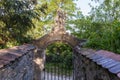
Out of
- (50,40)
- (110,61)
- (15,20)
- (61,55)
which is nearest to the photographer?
(110,61)

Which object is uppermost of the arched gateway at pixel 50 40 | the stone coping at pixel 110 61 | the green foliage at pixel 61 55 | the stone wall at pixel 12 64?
the stone coping at pixel 110 61

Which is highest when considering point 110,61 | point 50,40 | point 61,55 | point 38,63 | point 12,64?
point 110,61

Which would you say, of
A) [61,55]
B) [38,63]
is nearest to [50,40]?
[38,63]

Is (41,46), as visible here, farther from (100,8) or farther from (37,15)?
(100,8)

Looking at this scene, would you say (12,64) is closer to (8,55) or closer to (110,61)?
(8,55)

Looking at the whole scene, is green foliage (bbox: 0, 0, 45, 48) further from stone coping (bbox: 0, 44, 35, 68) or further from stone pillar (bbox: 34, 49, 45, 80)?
stone coping (bbox: 0, 44, 35, 68)

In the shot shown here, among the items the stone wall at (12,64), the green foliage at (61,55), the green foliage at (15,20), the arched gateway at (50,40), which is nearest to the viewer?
the stone wall at (12,64)

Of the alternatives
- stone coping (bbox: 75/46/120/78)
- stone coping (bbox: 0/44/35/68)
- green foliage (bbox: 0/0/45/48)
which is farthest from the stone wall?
green foliage (bbox: 0/0/45/48)

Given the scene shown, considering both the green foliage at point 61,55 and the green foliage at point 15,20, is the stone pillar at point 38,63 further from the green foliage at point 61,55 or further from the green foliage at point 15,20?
the green foliage at point 61,55

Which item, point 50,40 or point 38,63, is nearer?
point 50,40

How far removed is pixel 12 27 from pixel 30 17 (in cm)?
103

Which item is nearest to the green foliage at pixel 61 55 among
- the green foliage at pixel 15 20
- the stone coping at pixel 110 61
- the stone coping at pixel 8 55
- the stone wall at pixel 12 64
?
A: the green foliage at pixel 15 20

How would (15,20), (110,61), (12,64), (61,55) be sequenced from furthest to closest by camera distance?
(61,55) → (15,20) → (12,64) → (110,61)

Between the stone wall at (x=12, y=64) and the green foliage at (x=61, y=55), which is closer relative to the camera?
the stone wall at (x=12, y=64)
